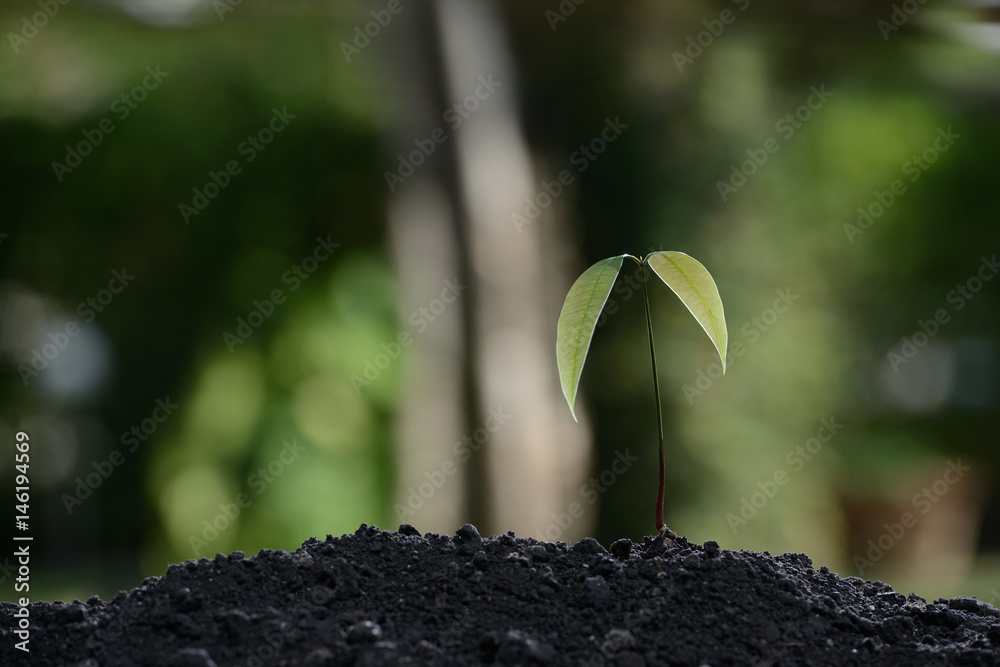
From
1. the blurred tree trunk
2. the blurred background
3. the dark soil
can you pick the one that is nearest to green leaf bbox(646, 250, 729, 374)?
the dark soil

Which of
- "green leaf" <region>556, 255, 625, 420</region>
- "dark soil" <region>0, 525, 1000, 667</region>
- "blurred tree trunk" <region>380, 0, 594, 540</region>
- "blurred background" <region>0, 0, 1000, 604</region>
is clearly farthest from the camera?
"blurred background" <region>0, 0, 1000, 604</region>

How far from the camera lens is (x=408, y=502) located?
2.51 metres

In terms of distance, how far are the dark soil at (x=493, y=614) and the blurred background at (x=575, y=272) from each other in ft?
5.64

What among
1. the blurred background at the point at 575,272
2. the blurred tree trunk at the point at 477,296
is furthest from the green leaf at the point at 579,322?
the blurred background at the point at 575,272

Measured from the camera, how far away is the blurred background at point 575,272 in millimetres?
3506

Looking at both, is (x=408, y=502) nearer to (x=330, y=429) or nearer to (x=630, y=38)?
(x=330, y=429)

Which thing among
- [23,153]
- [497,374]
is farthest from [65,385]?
[497,374]

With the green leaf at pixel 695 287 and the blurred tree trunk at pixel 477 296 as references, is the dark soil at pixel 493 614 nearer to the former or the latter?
the green leaf at pixel 695 287

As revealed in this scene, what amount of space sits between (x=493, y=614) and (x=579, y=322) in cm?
34

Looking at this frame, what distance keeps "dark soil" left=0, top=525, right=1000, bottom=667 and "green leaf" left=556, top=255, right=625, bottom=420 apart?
232 millimetres

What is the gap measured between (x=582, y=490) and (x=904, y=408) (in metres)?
2.51

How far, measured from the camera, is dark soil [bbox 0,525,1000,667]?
2.69 feet

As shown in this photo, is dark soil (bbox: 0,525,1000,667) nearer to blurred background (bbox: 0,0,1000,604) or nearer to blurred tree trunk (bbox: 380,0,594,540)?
blurred tree trunk (bbox: 380,0,594,540)

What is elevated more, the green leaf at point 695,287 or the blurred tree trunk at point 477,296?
the blurred tree trunk at point 477,296
